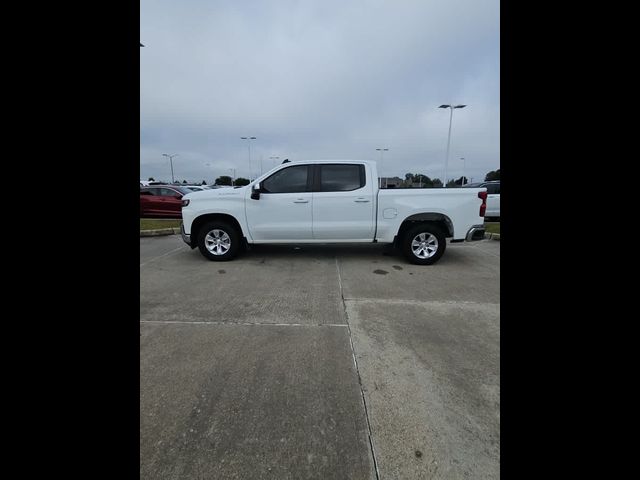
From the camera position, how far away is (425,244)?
18.8ft

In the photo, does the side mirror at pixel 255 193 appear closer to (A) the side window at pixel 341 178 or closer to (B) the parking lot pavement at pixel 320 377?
(A) the side window at pixel 341 178

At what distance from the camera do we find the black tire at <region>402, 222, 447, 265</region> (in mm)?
5684

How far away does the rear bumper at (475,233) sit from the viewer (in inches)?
222

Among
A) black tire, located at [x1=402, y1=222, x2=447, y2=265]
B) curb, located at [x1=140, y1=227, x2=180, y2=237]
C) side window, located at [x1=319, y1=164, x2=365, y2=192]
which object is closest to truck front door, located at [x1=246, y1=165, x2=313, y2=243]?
side window, located at [x1=319, y1=164, x2=365, y2=192]

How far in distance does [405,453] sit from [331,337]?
1.32m

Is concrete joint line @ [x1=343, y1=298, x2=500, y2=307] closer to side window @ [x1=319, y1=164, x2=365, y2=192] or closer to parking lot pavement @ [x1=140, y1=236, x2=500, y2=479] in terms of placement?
parking lot pavement @ [x1=140, y1=236, x2=500, y2=479]

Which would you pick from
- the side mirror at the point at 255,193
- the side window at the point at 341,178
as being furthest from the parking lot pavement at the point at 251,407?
the side window at the point at 341,178

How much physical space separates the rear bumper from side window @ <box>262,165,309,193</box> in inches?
123

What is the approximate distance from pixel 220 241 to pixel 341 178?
8.49 ft

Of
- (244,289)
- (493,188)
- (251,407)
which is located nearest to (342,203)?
(244,289)

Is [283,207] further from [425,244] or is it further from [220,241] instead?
[425,244]
